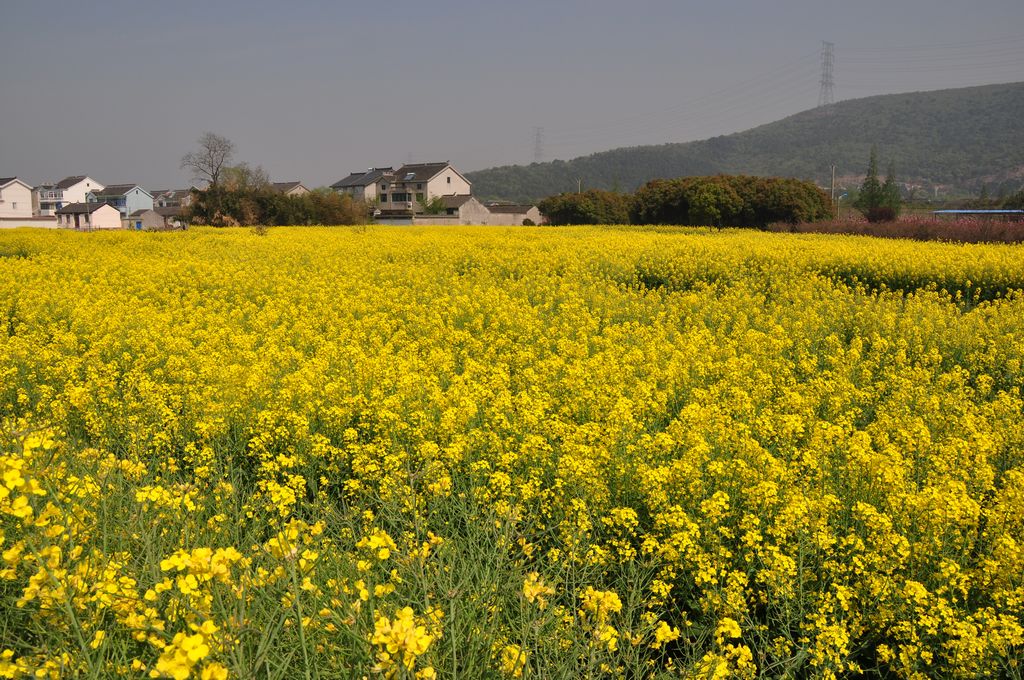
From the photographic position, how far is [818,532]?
3477 millimetres

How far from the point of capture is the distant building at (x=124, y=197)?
338 feet

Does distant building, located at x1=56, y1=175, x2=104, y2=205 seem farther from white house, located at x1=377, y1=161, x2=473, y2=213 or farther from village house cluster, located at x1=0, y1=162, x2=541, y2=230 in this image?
white house, located at x1=377, y1=161, x2=473, y2=213

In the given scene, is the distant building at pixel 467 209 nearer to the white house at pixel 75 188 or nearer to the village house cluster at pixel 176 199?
the village house cluster at pixel 176 199

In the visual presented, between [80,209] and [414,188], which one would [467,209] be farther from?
[80,209]

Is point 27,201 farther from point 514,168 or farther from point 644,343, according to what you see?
point 644,343

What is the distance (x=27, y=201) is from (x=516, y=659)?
108 m

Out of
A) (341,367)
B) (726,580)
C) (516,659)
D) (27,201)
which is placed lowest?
(726,580)

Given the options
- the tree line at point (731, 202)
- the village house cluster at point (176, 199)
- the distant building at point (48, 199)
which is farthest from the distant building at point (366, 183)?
the tree line at point (731, 202)

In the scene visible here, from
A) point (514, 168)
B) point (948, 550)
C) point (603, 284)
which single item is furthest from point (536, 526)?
point (514, 168)

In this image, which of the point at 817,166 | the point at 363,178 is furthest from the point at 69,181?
the point at 817,166

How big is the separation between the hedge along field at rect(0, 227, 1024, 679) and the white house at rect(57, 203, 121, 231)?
8012 centimetres

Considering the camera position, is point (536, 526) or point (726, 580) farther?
point (536, 526)

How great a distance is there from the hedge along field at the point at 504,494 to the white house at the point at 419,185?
283ft

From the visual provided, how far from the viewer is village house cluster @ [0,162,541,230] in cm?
7444
